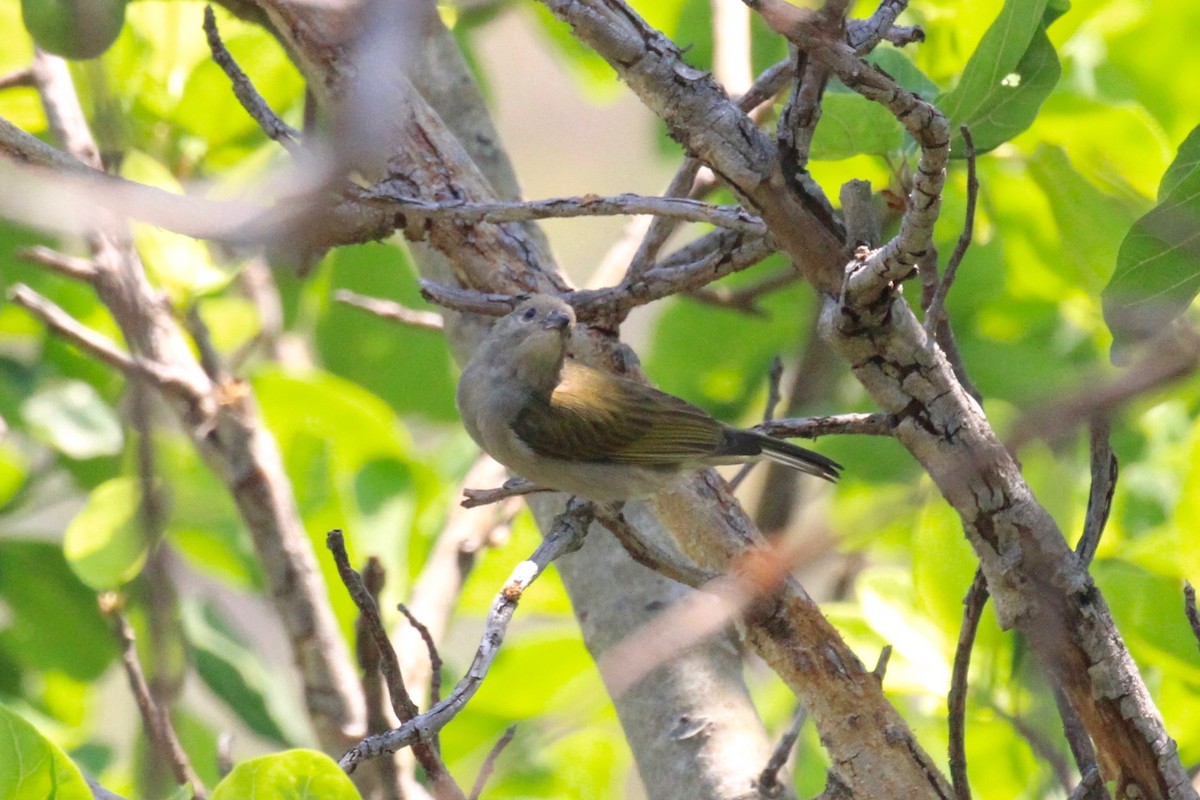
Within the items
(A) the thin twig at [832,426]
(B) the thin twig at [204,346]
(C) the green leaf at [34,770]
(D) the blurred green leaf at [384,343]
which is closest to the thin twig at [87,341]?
(B) the thin twig at [204,346]

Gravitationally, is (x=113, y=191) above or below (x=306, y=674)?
below

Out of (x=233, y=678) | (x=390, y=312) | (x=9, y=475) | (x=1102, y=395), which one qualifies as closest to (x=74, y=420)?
Answer: (x=9, y=475)

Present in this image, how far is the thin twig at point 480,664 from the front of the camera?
4.87ft

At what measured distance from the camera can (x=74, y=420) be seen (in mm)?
3236

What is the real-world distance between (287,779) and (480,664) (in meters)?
0.37

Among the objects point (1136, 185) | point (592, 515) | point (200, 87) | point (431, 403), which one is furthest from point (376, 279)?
point (1136, 185)

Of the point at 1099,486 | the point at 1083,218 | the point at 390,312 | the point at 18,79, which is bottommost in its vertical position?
the point at 1099,486

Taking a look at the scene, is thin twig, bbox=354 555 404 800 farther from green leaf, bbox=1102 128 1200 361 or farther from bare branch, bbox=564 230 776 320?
green leaf, bbox=1102 128 1200 361

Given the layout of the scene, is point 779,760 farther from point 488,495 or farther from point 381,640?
point 381,640

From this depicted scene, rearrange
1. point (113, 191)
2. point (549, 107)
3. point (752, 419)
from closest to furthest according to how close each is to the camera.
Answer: point (113, 191) → point (752, 419) → point (549, 107)

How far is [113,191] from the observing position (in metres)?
1.27

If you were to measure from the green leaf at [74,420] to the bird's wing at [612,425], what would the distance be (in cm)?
107

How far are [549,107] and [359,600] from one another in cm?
401

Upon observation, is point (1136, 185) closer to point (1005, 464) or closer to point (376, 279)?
point (1005, 464)
